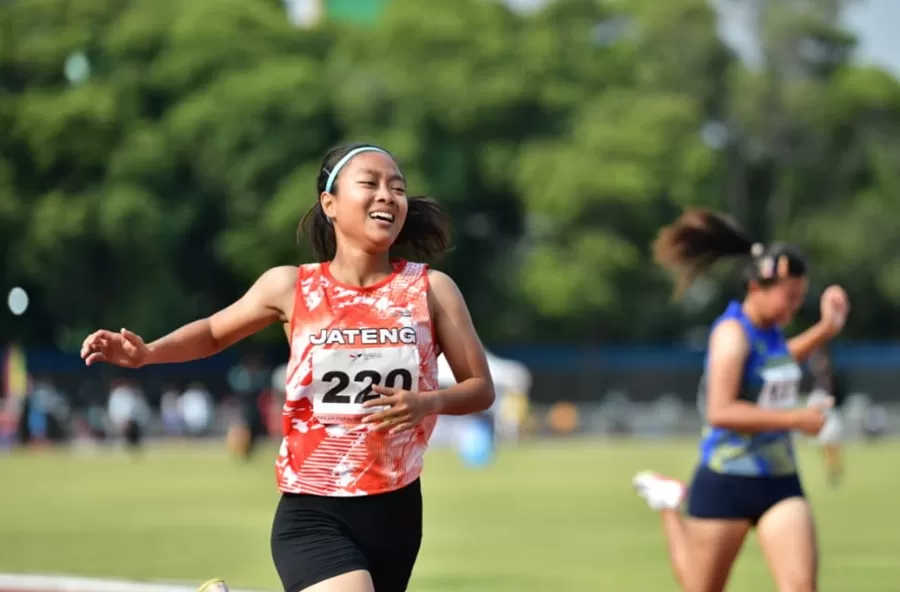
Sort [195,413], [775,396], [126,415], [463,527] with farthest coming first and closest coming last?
[195,413], [126,415], [463,527], [775,396]

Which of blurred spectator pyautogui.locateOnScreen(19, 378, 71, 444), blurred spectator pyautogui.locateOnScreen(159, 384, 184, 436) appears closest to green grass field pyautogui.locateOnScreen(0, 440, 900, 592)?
blurred spectator pyautogui.locateOnScreen(19, 378, 71, 444)

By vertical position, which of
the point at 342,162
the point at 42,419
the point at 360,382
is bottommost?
the point at 42,419

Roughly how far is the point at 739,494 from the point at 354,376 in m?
2.86

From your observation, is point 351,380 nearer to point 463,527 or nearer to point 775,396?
point 775,396

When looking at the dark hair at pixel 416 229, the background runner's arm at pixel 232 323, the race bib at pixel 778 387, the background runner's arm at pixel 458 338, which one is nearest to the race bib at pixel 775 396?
the race bib at pixel 778 387

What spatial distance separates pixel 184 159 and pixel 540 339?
1451cm

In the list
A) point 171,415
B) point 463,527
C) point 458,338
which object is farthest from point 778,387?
point 171,415

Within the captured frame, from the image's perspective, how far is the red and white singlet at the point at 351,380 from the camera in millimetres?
5758

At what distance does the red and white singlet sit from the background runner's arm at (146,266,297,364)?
110mm

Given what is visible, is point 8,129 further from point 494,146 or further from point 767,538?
point 767,538

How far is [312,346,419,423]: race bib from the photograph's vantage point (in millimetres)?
5746

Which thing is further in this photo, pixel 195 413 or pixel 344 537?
Answer: pixel 195 413

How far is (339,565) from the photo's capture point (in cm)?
570

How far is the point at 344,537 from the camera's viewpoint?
5.77 meters
